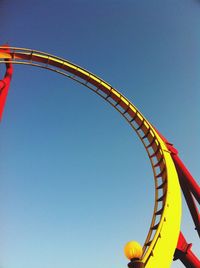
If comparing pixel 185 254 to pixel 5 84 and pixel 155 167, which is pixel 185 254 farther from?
pixel 5 84

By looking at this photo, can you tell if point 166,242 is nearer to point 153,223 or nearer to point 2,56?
point 153,223

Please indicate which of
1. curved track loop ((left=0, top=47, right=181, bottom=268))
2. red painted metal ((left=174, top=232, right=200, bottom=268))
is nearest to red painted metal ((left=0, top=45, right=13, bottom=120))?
curved track loop ((left=0, top=47, right=181, bottom=268))

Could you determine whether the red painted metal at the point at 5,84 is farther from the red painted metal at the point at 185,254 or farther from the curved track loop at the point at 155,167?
the red painted metal at the point at 185,254

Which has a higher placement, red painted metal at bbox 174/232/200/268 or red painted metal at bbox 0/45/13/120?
red painted metal at bbox 0/45/13/120

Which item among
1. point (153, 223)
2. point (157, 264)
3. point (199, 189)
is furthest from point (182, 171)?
point (157, 264)

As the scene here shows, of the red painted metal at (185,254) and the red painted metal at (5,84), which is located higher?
the red painted metal at (5,84)

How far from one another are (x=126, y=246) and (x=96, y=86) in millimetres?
8538

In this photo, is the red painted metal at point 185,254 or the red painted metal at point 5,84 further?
the red painted metal at point 185,254

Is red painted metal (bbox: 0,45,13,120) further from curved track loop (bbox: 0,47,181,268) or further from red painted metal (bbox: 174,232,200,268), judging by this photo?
red painted metal (bbox: 174,232,200,268)

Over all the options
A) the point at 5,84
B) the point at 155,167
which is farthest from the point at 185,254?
the point at 5,84

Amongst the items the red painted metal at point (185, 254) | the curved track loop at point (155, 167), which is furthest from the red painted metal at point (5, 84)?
the red painted metal at point (185, 254)

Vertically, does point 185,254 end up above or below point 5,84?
below

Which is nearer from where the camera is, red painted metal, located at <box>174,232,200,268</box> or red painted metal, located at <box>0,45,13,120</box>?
red painted metal, located at <box>0,45,13,120</box>

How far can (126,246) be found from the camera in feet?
11.0
